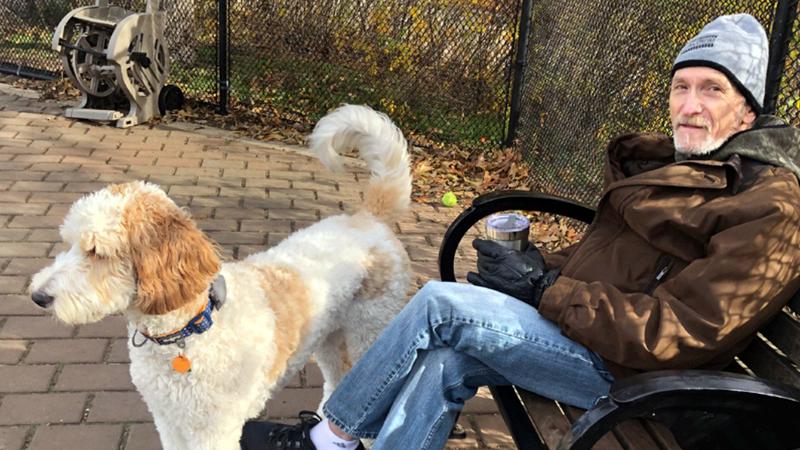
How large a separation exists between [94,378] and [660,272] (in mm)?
2467

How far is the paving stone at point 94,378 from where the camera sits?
10.2 feet

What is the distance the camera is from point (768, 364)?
2.20 m

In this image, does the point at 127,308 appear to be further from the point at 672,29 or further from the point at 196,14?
the point at 196,14

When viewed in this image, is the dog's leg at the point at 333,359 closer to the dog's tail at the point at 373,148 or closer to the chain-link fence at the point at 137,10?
the dog's tail at the point at 373,148

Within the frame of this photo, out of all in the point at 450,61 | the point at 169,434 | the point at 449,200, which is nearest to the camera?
the point at 169,434

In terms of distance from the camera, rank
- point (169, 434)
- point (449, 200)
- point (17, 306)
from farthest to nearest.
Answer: point (449, 200), point (17, 306), point (169, 434)

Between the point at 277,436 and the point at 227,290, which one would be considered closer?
the point at 227,290

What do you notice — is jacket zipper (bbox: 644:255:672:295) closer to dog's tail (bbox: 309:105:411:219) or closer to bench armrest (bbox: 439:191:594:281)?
bench armrest (bbox: 439:191:594:281)

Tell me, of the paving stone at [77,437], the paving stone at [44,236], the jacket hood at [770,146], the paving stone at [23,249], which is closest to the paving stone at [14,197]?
the paving stone at [44,236]

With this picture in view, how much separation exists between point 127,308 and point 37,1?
331 inches

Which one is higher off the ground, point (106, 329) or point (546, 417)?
point (546, 417)

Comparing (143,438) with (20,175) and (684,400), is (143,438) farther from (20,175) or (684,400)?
(20,175)

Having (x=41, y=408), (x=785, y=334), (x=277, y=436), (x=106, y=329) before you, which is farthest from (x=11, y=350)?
(x=785, y=334)

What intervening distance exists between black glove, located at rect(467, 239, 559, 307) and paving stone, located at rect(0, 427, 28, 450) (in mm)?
1911
